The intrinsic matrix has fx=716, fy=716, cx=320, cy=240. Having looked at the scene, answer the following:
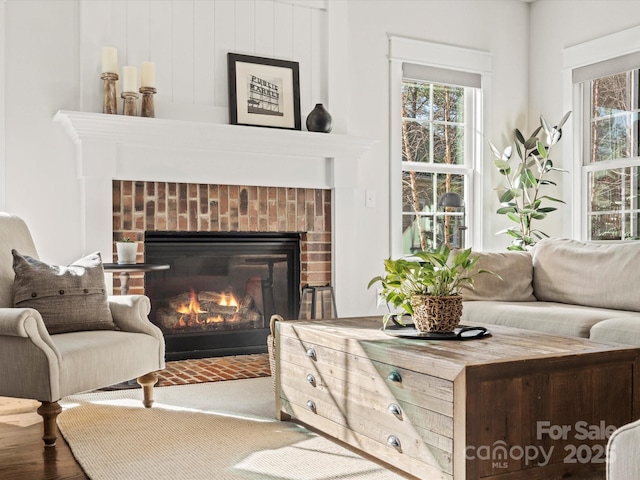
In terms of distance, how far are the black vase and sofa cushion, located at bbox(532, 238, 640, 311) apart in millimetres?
1622

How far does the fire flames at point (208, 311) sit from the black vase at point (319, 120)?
4.26 ft

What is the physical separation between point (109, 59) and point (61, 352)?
2.06 meters

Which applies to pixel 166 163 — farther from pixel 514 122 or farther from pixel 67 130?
pixel 514 122

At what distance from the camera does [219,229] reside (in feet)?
15.6

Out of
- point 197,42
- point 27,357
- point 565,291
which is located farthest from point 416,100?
point 27,357

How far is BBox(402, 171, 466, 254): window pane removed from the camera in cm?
555

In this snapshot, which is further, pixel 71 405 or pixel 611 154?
pixel 611 154

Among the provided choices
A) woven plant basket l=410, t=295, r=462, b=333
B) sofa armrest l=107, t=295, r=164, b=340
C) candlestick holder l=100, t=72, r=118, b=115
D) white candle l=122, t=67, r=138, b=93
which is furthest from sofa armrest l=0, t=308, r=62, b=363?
white candle l=122, t=67, r=138, b=93

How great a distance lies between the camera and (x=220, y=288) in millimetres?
5000

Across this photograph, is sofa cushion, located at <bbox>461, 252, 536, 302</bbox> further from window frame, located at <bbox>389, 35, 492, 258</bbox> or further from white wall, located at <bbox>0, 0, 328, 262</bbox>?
white wall, located at <bbox>0, 0, 328, 262</bbox>

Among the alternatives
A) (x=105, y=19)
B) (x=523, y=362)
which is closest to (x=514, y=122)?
(x=105, y=19)

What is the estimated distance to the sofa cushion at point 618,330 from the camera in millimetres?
3240

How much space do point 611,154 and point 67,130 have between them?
12.7 ft

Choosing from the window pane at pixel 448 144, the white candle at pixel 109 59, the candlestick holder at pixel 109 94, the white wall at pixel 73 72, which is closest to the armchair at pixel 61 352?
the white wall at pixel 73 72
